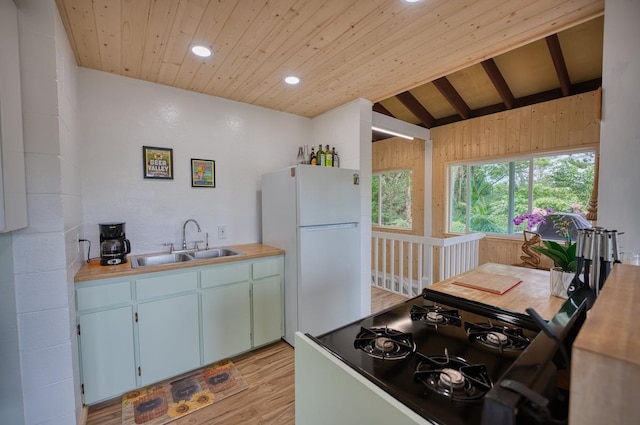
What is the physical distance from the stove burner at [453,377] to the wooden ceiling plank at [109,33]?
89.4 inches

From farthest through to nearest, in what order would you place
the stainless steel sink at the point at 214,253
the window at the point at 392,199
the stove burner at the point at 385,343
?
the window at the point at 392,199, the stainless steel sink at the point at 214,253, the stove burner at the point at 385,343

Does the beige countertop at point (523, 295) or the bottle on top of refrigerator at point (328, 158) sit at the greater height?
the bottle on top of refrigerator at point (328, 158)

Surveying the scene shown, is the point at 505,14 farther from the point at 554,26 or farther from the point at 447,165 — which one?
the point at 447,165

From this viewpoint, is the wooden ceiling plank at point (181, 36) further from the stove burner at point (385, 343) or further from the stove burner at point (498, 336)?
the stove burner at point (498, 336)

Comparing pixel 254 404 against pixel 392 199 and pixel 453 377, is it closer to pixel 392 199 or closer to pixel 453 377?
pixel 453 377

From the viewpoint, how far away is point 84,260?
7.22 ft

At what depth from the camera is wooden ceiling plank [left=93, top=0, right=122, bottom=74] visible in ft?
5.25

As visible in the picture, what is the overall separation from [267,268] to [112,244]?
122cm

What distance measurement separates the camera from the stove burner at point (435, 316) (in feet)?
3.67

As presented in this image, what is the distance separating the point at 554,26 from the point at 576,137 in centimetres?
199

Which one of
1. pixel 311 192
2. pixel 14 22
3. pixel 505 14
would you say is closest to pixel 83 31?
pixel 14 22

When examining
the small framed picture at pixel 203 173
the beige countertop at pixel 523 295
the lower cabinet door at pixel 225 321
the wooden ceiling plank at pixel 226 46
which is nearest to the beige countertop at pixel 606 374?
the beige countertop at pixel 523 295

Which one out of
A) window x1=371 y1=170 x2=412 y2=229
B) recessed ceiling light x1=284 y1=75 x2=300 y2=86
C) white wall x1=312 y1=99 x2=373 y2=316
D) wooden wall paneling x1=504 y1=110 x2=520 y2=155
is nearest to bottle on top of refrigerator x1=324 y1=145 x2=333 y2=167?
white wall x1=312 y1=99 x2=373 y2=316

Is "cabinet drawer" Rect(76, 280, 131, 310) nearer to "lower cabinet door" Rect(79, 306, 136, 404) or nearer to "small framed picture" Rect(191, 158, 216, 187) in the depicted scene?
"lower cabinet door" Rect(79, 306, 136, 404)
